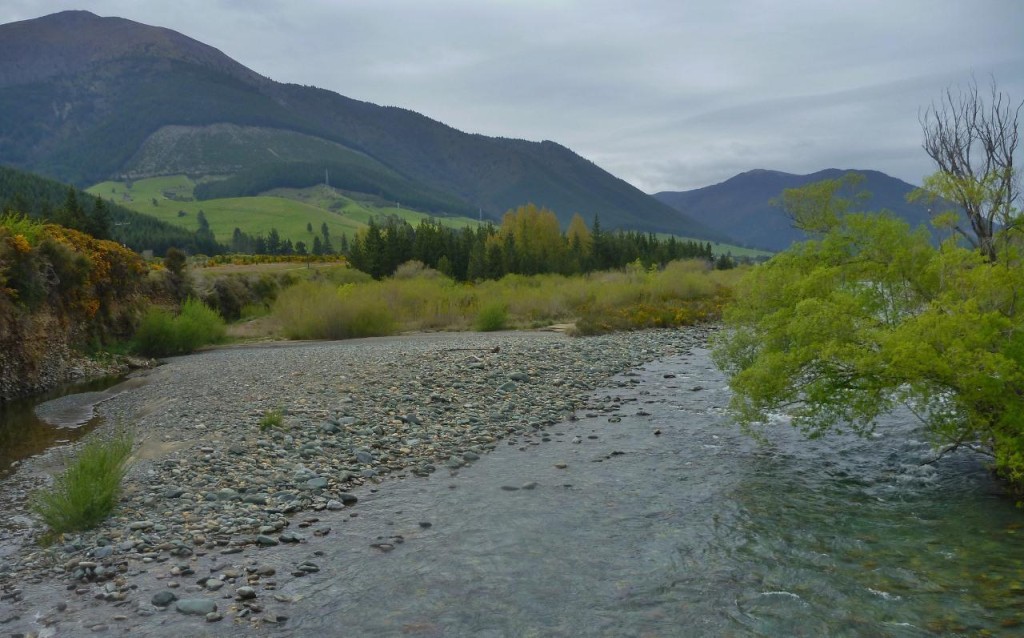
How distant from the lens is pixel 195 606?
6.76 meters

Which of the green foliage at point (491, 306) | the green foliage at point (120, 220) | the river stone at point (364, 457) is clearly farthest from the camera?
the green foliage at point (120, 220)

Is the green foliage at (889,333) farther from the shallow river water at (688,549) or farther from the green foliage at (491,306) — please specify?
the green foliage at (491,306)

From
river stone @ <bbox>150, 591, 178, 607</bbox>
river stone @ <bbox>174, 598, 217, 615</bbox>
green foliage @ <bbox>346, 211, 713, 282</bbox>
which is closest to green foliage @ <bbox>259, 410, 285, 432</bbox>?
river stone @ <bbox>150, 591, 178, 607</bbox>

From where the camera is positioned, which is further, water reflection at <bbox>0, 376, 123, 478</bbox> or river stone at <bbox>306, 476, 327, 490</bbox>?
water reflection at <bbox>0, 376, 123, 478</bbox>

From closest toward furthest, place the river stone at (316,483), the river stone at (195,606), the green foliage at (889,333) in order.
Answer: the river stone at (195,606), the green foliage at (889,333), the river stone at (316,483)

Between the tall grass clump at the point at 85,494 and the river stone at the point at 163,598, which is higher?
the tall grass clump at the point at 85,494

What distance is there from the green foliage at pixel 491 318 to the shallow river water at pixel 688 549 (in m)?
24.7

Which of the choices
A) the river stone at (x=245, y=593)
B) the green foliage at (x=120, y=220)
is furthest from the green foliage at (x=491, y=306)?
the green foliage at (x=120, y=220)

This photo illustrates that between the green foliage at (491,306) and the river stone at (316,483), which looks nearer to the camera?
the river stone at (316,483)

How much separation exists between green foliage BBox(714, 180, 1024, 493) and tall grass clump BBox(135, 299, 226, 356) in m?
27.8

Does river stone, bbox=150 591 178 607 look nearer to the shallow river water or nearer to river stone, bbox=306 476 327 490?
the shallow river water

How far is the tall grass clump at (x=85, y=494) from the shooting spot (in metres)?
8.66

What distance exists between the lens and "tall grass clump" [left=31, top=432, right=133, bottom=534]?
866cm

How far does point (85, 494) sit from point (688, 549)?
7828 millimetres
